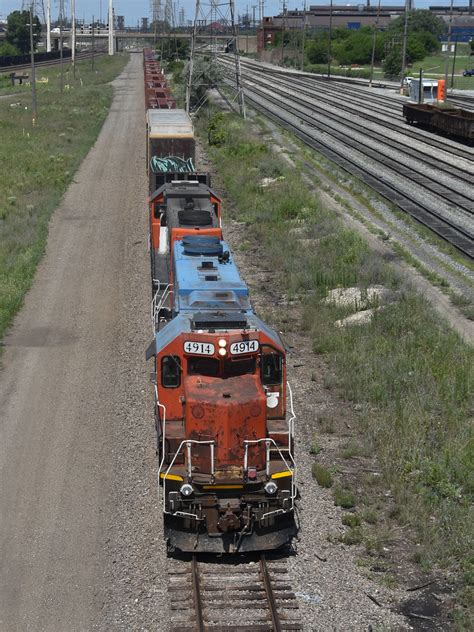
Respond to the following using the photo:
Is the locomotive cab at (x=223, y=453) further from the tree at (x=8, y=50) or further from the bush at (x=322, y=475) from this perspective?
the tree at (x=8, y=50)

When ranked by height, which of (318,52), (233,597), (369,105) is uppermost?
(318,52)

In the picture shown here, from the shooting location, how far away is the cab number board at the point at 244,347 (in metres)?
12.9

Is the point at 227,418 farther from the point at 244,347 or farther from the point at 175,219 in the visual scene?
the point at 175,219

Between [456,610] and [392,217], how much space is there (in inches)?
1083

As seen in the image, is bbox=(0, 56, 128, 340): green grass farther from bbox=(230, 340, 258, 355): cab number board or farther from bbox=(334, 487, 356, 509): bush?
bbox=(230, 340, 258, 355): cab number board

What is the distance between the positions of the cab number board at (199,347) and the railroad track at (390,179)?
66.5 feet

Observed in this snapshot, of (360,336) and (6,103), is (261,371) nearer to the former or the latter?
(360,336)

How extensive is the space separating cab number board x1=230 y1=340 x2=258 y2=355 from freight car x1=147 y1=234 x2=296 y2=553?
0.01 m

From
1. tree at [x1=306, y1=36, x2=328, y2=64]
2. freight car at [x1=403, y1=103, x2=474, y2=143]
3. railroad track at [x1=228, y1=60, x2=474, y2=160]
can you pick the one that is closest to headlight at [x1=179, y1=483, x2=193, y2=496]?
railroad track at [x1=228, y1=60, x2=474, y2=160]

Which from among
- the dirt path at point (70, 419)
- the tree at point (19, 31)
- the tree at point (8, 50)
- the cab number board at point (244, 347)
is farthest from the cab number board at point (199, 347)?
the tree at point (19, 31)

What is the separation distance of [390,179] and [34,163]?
19.6m

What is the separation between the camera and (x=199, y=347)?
42.7 feet

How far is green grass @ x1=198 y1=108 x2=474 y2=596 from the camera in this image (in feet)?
46.9

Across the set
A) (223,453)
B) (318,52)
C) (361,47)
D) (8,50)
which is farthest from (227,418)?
(8,50)
